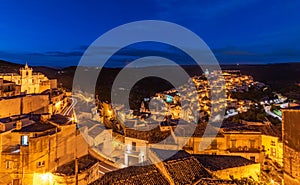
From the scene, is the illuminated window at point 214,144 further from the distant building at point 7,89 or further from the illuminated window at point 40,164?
the distant building at point 7,89

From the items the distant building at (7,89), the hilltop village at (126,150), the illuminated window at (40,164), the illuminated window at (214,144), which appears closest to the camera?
the hilltop village at (126,150)

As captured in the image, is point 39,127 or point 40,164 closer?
point 40,164

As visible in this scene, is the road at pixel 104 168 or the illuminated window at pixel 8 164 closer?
the illuminated window at pixel 8 164

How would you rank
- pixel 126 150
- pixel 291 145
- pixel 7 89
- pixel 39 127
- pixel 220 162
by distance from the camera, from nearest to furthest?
1. pixel 291 145
2. pixel 220 162
3. pixel 39 127
4. pixel 126 150
5. pixel 7 89

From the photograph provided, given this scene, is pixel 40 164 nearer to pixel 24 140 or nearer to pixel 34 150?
pixel 34 150

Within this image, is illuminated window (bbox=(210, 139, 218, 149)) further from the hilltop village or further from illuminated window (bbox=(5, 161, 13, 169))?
illuminated window (bbox=(5, 161, 13, 169))

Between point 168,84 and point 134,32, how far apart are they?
108 feet

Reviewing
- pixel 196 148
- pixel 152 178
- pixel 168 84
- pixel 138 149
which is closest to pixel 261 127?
pixel 196 148

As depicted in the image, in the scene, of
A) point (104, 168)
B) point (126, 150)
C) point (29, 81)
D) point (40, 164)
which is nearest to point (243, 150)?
point (126, 150)

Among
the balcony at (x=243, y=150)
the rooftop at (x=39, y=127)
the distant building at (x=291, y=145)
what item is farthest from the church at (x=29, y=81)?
the distant building at (x=291, y=145)

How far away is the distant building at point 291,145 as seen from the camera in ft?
20.1

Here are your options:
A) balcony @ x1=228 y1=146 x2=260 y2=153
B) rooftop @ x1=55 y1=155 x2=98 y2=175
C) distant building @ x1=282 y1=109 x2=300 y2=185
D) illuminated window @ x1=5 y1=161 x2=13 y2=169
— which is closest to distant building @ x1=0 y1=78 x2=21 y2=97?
illuminated window @ x1=5 y1=161 x2=13 y2=169

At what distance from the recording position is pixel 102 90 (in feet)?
123

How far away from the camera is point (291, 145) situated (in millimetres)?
6293
